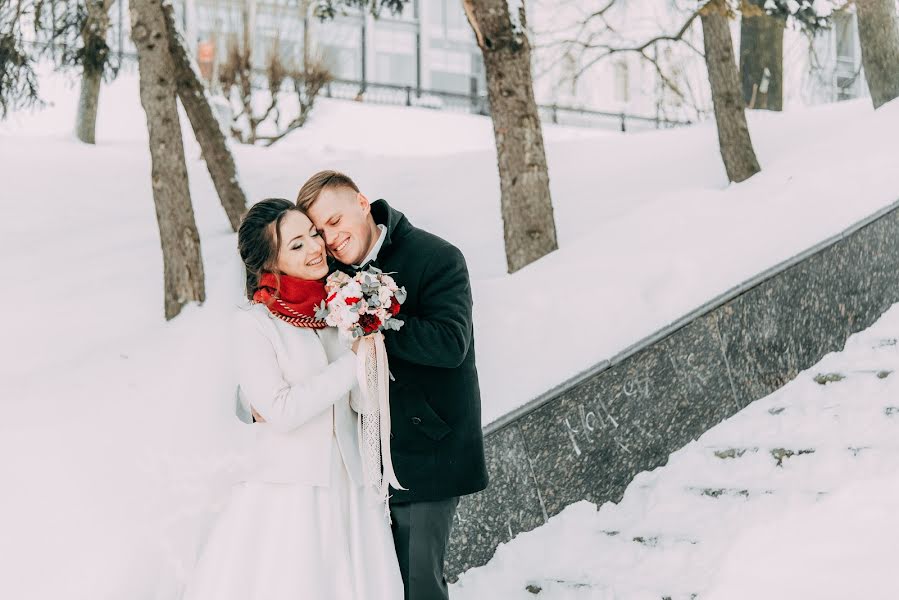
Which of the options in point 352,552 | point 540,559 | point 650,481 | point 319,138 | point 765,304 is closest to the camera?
point 352,552

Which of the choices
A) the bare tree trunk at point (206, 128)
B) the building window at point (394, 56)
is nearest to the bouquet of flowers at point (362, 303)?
the bare tree trunk at point (206, 128)

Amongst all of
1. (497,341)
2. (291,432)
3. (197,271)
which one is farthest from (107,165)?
(291,432)

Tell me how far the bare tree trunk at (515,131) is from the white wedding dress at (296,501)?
15.4 ft

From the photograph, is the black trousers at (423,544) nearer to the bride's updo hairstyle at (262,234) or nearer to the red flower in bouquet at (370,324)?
the red flower in bouquet at (370,324)

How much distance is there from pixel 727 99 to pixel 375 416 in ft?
24.2

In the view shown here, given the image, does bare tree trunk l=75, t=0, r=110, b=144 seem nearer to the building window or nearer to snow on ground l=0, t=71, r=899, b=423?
snow on ground l=0, t=71, r=899, b=423

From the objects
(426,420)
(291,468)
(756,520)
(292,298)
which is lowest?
(756,520)

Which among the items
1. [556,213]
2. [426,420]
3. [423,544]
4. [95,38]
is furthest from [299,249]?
[95,38]

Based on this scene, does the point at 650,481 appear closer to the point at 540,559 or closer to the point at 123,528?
the point at 540,559

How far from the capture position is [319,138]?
2519 centimetres

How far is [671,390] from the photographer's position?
559cm

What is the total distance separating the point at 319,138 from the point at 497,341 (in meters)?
19.8

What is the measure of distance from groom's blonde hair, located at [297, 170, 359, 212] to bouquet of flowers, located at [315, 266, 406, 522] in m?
0.28

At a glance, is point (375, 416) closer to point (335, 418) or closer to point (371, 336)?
point (335, 418)
